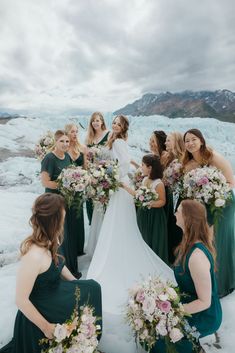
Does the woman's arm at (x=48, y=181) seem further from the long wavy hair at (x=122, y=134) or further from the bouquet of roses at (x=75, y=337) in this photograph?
the bouquet of roses at (x=75, y=337)

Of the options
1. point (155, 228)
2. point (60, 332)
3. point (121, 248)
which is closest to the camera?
point (60, 332)

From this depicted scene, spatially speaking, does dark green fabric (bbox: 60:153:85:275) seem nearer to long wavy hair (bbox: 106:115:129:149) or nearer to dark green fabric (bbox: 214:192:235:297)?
long wavy hair (bbox: 106:115:129:149)

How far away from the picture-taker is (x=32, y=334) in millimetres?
2344

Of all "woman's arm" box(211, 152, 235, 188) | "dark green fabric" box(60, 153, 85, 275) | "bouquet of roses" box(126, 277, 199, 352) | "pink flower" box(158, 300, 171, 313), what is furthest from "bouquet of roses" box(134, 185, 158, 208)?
"pink flower" box(158, 300, 171, 313)

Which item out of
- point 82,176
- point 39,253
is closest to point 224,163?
point 82,176

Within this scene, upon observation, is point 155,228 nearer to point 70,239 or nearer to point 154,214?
point 154,214

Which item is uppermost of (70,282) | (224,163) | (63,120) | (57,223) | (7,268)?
(63,120)

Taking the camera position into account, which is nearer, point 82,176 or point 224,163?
point 224,163

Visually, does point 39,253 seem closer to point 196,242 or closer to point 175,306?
point 175,306

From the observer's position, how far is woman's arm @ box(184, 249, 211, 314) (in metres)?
2.29

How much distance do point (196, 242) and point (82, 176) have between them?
6.86ft

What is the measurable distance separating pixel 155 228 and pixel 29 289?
8.31ft

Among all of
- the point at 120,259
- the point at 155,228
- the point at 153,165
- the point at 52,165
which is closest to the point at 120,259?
the point at 120,259

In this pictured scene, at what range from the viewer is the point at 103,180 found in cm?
420
